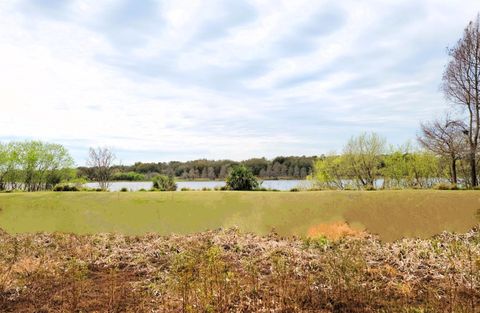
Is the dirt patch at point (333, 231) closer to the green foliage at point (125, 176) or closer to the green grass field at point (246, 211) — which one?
the green grass field at point (246, 211)

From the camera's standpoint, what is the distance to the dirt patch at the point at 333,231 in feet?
34.2

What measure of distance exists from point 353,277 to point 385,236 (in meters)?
4.43

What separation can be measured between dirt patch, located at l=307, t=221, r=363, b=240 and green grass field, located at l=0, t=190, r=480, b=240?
0.12 metres

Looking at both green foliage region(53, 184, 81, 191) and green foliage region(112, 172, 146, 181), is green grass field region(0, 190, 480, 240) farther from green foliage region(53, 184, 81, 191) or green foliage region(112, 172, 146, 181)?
green foliage region(112, 172, 146, 181)

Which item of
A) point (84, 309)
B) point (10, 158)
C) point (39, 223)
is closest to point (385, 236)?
point (84, 309)

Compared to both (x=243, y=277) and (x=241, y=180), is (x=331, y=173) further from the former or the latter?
(x=243, y=277)

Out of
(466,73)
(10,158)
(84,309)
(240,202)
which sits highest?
(466,73)

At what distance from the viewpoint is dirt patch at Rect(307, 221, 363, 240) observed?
410 inches

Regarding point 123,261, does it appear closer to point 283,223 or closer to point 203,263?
point 203,263

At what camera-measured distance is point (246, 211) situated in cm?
1178

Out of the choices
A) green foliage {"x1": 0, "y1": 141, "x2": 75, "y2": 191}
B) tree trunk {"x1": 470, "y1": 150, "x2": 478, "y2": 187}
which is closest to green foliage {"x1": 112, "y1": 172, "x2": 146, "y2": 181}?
green foliage {"x1": 0, "y1": 141, "x2": 75, "y2": 191}

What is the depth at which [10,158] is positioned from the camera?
21.9 m

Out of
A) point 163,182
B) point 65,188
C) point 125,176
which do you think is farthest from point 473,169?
point 125,176

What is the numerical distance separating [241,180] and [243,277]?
7.52m
